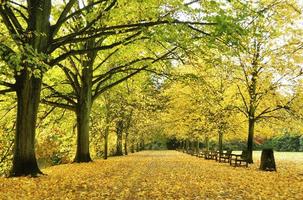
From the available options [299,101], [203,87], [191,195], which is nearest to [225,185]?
[191,195]

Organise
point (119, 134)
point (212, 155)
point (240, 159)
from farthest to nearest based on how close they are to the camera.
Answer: point (119, 134), point (212, 155), point (240, 159)

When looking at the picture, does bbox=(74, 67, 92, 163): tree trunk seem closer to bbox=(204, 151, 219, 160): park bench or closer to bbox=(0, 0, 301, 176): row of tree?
bbox=(0, 0, 301, 176): row of tree

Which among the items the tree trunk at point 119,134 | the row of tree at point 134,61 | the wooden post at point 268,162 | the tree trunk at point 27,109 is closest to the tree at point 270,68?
the row of tree at point 134,61

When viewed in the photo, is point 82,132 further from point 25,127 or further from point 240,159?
point 240,159

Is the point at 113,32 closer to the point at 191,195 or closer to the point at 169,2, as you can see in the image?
the point at 169,2

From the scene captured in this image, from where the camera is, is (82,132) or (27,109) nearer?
(27,109)

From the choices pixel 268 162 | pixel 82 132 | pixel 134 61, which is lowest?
pixel 268 162

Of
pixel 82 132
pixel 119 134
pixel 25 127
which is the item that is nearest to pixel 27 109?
pixel 25 127

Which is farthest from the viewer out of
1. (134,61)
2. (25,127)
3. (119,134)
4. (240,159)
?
(119,134)

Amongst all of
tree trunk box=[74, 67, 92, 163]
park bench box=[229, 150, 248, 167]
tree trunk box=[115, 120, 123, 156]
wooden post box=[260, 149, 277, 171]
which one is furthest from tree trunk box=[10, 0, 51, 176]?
tree trunk box=[115, 120, 123, 156]

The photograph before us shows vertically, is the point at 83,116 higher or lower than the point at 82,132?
higher

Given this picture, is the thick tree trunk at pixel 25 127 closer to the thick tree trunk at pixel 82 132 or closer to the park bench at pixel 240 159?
the thick tree trunk at pixel 82 132

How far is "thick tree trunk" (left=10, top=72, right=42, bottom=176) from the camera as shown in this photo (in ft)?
48.3

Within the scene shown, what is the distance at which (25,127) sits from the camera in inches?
579
